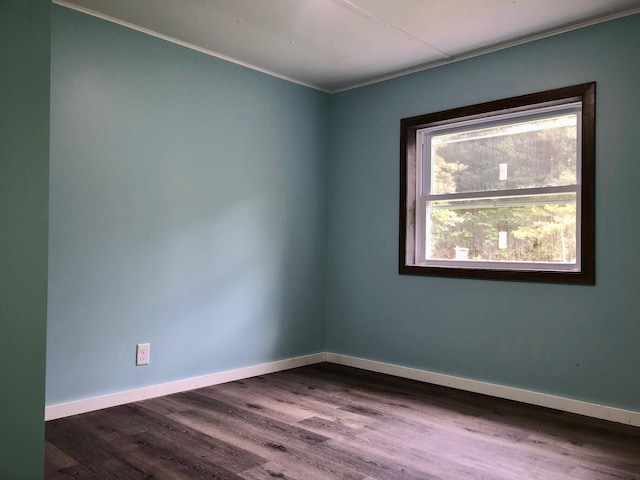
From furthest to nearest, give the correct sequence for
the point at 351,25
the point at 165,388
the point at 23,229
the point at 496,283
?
the point at 496,283 → the point at 165,388 → the point at 351,25 → the point at 23,229

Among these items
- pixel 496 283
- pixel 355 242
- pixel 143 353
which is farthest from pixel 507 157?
pixel 143 353

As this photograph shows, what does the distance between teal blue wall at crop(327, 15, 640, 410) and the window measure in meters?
0.08

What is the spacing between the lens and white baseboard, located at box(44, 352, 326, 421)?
2.93 meters

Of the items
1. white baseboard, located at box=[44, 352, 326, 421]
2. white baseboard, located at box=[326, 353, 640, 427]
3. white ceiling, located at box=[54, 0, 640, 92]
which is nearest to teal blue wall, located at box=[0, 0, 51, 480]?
white baseboard, located at box=[44, 352, 326, 421]

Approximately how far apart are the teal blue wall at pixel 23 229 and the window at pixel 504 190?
2.75m

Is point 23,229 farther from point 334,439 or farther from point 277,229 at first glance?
point 277,229

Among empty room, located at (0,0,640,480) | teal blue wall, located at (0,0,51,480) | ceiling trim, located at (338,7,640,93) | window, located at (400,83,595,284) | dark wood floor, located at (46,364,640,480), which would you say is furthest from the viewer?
window, located at (400,83,595,284)

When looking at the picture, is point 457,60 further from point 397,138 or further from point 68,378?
point 68,378

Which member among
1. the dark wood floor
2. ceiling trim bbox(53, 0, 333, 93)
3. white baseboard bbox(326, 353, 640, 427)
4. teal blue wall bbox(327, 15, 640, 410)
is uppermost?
ceiling trim bbox(53, 0, 333, 93)

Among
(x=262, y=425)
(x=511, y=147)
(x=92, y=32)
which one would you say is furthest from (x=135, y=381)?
(x=511, y=147)

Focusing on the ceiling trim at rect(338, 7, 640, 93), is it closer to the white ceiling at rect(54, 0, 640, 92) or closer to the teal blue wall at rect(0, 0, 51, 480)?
the white ceiling at rect(54, 0, 640, 92)

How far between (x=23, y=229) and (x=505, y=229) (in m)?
2.95

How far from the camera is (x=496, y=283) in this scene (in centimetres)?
350

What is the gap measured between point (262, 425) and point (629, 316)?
2168mm
